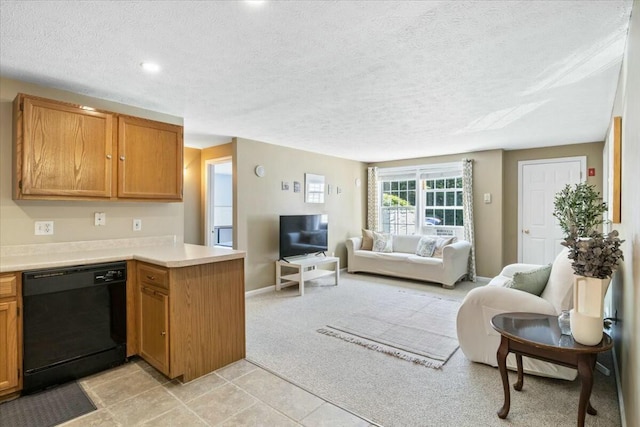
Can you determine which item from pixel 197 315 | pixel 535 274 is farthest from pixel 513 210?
pixel 197 315

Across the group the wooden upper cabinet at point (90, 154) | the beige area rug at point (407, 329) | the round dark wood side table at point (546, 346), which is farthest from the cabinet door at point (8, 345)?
the round dark wood side table at point (546, 346)

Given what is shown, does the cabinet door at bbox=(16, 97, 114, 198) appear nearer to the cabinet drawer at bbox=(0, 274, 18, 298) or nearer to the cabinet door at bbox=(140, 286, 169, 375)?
the cabinet drawer at bbox=(0, 274, 18, 298)

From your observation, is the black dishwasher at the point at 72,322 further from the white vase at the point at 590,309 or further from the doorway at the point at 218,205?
the white vase at the point at 590,309

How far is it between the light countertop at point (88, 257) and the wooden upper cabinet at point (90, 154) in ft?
1.53

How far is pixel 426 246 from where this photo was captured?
577 centimetres

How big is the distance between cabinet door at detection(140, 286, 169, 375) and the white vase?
2.55m

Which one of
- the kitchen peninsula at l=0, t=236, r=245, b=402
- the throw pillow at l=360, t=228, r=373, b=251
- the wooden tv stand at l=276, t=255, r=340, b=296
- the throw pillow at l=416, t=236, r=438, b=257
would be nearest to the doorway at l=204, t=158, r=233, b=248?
the wooden tv stand at l=276, t=255, r=340, b=296

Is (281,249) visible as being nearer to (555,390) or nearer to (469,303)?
(469,303)

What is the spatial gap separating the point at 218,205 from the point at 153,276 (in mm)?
5513

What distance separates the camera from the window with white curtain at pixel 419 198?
620 cm

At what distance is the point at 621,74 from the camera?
2430 millimetres

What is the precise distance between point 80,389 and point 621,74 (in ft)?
14.8

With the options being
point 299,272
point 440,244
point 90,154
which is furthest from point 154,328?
point 440,244

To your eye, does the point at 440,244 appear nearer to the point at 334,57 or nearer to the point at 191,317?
the point at 334,57
